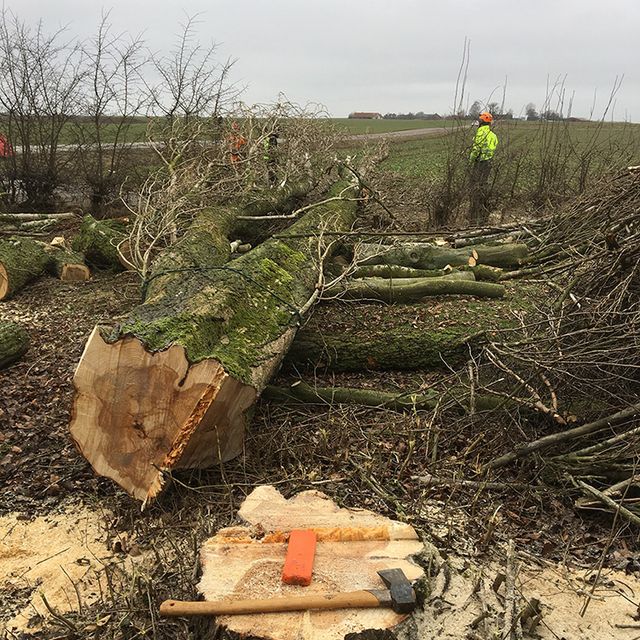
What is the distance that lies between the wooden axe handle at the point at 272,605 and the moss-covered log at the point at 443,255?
17.8 feet

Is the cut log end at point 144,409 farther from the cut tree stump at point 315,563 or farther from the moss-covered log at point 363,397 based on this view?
the moss-covered log at point 363,397

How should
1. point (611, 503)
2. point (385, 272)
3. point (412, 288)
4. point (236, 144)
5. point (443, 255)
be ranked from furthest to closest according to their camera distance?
point (236, 144) < point (443, 255) < point (385, 272) < point (412, 288) < point (611, 503)

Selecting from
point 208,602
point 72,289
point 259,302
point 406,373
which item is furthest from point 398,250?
point 208,602

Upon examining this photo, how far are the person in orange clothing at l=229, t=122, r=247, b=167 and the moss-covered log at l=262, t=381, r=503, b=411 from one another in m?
5.05

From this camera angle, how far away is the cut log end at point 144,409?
336 centimetres

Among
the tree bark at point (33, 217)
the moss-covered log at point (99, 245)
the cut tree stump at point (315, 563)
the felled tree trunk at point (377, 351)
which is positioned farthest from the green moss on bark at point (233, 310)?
the tree bark at point (33, 217)

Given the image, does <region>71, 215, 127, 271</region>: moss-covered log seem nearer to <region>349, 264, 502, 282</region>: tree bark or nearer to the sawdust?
<region>349, 264, 502, 282</region>: tree bark

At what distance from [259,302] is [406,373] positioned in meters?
1.64

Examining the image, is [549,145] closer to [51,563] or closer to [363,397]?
[363,397]

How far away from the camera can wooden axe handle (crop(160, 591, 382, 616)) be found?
2156 millimetres

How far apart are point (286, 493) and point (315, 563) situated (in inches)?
42.2

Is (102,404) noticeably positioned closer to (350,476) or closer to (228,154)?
(350,476)

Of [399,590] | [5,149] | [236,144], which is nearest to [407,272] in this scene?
[236,144]

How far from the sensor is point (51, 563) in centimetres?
311
